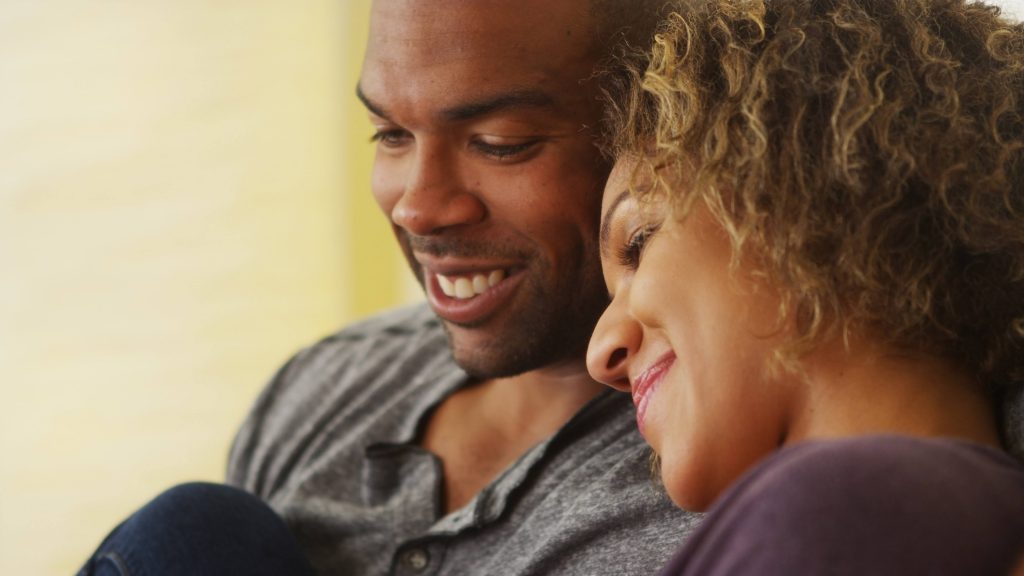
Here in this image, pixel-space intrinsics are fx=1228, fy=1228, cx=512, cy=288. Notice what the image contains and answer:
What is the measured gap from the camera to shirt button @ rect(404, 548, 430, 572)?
1267 millimetres

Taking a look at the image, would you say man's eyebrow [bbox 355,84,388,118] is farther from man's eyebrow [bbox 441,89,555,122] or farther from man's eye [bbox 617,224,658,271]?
man's eye [bbox 617,224,658,271]

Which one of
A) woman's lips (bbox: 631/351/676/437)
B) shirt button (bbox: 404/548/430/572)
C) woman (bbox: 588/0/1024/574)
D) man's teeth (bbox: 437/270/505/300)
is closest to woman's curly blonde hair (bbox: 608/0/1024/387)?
woman (bbox: 588/0/1024/574)

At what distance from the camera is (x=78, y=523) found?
2.46m

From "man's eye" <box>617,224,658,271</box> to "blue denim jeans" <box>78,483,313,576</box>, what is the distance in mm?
496

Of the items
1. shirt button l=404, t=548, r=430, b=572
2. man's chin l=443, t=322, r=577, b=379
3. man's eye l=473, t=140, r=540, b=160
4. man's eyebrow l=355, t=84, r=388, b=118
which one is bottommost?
shirt button l=404, t=548, r=430, b=572

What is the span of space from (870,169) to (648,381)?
24cm

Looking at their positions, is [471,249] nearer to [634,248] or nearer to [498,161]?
[498,161]

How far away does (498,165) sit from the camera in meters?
1.22

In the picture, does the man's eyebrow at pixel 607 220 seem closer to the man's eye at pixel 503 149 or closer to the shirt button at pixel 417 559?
the man's eye at pixel 503 149

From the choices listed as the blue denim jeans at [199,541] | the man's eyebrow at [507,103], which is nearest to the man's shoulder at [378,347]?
the blue denim jeans at [199,541]

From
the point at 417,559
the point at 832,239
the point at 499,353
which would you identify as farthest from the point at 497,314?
the point at 832,239

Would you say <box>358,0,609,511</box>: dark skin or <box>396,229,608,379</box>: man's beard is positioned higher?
<box>358,0,609,511</box>: dark skin

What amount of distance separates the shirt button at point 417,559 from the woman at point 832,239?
39 cm

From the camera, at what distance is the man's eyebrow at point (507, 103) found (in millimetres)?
1182
